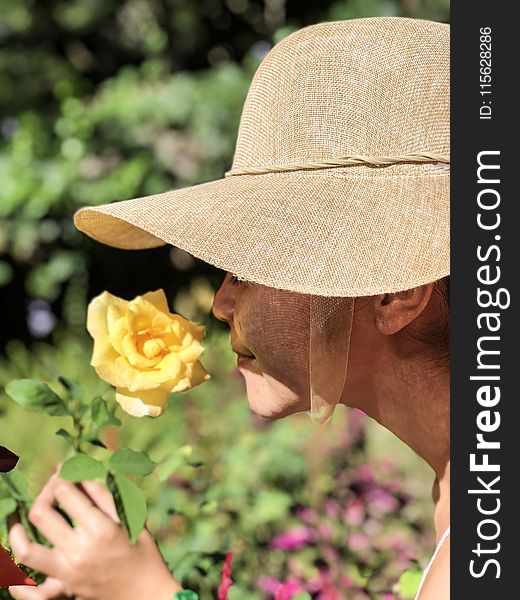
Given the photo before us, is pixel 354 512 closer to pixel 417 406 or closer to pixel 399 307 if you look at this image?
pixel 417 406

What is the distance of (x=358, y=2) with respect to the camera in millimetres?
3338

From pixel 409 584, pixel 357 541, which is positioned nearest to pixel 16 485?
pixel 409 584

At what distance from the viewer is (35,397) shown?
128 cm

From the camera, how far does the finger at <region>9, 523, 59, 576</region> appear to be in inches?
52.4

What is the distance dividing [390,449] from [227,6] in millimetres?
1990

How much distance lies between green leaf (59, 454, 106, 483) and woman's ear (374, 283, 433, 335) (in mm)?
436

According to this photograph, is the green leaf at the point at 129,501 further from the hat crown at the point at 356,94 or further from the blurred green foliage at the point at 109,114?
the blurred green foliage at the point at 109,114

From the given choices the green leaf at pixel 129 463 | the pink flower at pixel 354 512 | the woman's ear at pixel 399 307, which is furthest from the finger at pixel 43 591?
the pink flower at pixel 354 512

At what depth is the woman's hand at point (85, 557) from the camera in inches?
52.7

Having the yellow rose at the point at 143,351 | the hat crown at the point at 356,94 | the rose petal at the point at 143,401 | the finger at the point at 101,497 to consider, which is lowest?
the finger at the point at 101,497

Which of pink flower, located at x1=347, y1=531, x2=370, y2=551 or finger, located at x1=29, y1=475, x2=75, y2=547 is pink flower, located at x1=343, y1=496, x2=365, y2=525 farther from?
finger, located at x1=29, y1=475, x2=75, y2=547

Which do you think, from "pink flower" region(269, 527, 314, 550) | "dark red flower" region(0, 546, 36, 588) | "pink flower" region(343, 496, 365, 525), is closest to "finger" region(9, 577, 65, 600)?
"dark red flower" region(0, 546, 36, 588)

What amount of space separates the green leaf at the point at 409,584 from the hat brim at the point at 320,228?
76 cm

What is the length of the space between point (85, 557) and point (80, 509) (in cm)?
7
